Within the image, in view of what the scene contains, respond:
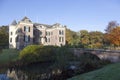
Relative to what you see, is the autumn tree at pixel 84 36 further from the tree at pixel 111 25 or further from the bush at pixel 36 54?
the bush at pixel 36 54

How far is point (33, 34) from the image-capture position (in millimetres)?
63906

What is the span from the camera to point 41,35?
6606 cm

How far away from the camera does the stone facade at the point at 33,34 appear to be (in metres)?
59.1

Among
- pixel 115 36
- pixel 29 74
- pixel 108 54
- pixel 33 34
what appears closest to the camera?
pixel 29 74

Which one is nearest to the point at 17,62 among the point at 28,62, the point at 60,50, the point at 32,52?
the point at 28,62

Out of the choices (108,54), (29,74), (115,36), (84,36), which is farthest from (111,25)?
(29,74)

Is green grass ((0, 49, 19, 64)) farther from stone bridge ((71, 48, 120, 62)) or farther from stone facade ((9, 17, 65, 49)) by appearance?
stone bridge ((71, 48, 120, 62))

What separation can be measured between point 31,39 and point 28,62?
23015 millimetres

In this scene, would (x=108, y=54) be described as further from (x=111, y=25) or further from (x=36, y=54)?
(x=111, y=25)

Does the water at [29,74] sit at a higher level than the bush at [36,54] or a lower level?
lower

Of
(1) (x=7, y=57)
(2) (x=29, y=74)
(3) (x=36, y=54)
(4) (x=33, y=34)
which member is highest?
(4) (x=33, y=34)

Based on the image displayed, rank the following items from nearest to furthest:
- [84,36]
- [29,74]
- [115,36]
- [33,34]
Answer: [29,74] < [115,36] < [33,34] < [84,36]

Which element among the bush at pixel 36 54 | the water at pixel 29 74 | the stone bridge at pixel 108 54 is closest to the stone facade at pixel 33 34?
the bush at pixel 36 54

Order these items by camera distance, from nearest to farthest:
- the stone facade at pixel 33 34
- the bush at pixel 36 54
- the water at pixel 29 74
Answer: the water at pixel 29 74, the bush at pixel 36 54, the stone facade at pixel 33 34
